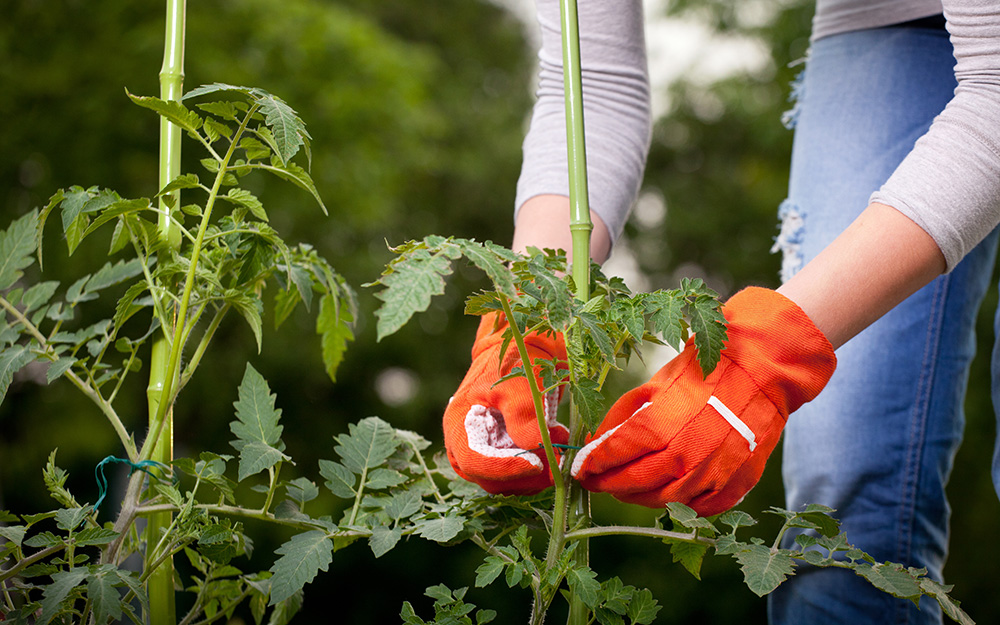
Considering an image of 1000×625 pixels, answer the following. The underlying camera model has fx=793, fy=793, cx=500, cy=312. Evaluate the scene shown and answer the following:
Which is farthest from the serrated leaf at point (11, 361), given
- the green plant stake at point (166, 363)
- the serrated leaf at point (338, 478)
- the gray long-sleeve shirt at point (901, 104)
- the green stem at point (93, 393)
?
the gray long-sleeve shirt at point (901, 104)

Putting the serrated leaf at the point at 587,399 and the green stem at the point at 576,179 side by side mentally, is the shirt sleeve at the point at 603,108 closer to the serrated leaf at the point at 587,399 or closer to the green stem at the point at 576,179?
the green stem at the point at 576,179

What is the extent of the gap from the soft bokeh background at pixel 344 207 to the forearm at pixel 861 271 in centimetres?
255

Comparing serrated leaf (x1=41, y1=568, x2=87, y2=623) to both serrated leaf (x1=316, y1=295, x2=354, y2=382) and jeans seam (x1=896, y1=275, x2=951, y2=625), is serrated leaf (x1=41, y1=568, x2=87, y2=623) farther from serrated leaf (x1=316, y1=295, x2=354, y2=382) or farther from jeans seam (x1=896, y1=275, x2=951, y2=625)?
jeans seam (x1=896, y1=275, x2=951, y2=625)

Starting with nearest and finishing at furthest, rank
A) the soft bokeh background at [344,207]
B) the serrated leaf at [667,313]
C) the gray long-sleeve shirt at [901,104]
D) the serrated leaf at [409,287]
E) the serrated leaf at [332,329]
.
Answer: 1. the serrated leaf at [409,287]
2. the serrated leaf at [667,313]
3. the gray long-sleeve shirt at [901,104]
4. the serrated leaf at [332,329]
5. the soft bokeh background at [344,207]

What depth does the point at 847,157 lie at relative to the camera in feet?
4.34

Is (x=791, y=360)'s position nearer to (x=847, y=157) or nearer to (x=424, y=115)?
(x=847, y=157)

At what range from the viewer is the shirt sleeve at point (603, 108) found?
3.83ft

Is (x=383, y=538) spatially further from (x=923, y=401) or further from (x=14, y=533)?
(x=923, y=401)

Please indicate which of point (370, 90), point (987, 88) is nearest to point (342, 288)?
point (987, 88)

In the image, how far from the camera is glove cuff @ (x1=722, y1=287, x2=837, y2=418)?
81 centimetres

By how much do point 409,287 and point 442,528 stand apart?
29cm

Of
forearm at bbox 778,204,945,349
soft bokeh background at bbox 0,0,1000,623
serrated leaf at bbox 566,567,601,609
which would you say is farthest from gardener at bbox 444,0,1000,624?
soft bokeh background at bbox 0,0,1000,623

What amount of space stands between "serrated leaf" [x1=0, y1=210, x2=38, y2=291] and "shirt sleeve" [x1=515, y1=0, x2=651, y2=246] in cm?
63

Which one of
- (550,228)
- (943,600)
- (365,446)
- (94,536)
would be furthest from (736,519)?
Result: (94,536)
